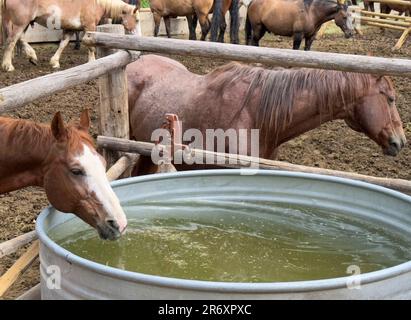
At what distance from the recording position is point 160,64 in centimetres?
477

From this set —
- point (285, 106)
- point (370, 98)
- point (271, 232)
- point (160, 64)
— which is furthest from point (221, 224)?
point (160, 64)

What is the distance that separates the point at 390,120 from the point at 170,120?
5.22ft

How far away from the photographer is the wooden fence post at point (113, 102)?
400 cm

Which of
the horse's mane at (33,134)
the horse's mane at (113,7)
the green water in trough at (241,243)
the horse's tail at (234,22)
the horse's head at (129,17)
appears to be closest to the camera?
the green water in trough at (241,243)

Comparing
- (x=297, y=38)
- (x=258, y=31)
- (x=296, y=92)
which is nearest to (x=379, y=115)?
(x=296, y=92)

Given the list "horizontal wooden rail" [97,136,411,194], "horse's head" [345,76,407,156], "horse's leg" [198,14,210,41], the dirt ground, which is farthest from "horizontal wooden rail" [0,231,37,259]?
"horse's leg" [198,14,210,41]

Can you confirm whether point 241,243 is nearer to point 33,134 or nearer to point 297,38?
point 33,134

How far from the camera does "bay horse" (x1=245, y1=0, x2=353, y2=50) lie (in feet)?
40.2

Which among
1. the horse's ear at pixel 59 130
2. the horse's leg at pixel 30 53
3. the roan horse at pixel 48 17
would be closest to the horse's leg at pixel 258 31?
the roan horse at pixel 48 17

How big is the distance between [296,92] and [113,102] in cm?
119

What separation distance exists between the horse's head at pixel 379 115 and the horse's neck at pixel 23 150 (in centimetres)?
216

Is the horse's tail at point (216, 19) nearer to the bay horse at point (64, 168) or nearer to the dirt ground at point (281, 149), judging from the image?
the dirt ground at point (281, 149)

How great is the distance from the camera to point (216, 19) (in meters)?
13.3
